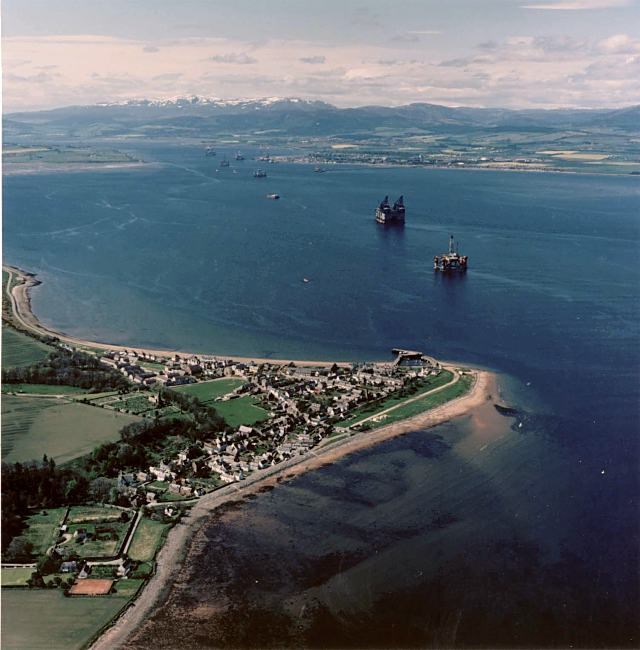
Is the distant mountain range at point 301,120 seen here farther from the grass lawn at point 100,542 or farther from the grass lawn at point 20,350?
the grass lawn at point 100,542

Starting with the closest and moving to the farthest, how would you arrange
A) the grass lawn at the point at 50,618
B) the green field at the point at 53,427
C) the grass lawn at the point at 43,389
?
the grass lawn at the point at 50,618, the green field at the point at 53,427, the grass lawn at the point at 43,389

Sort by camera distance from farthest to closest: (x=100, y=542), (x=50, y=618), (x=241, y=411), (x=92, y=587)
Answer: (x=241, y=411) < (x=100, y=542) < (x=92, y=587) < (x=50, y=618)

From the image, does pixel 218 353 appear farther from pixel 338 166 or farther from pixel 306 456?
pixel 338 166

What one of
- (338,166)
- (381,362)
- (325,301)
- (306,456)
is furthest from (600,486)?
(338,166)

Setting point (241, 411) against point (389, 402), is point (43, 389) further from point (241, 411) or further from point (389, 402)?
point (389, 402)

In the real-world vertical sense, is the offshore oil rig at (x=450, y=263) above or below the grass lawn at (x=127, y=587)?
above

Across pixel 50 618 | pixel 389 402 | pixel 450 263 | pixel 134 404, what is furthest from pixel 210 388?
pixel 450 263

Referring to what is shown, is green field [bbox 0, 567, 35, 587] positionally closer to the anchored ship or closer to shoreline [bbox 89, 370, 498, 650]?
shoreline [bbox 89, 370, 498, 650]

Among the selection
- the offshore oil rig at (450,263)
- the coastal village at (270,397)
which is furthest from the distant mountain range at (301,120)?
the coastal village at (270,397)
